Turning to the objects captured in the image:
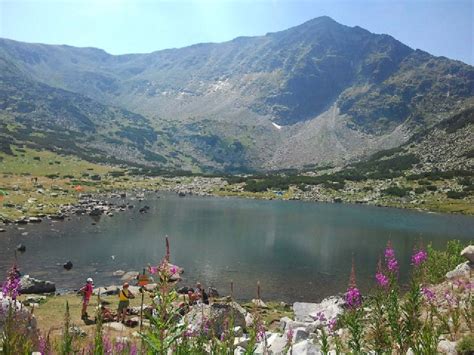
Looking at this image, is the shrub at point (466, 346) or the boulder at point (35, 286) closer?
the shrub at point (466, 346)

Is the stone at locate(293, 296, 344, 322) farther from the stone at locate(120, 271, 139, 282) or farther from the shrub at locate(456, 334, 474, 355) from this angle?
the stone at locate(120, 271, 139, 282)

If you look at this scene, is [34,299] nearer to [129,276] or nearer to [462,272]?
[129,276]

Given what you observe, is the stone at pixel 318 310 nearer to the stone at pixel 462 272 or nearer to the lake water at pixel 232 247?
the lake water at pixel 232 247

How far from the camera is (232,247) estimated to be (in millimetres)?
52656

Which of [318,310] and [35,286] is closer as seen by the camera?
[318,310]

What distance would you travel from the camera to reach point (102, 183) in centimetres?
12462

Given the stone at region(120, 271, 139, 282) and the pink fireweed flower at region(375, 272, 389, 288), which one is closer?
the pink fireweed flower at region(375, 272, 389, 288)

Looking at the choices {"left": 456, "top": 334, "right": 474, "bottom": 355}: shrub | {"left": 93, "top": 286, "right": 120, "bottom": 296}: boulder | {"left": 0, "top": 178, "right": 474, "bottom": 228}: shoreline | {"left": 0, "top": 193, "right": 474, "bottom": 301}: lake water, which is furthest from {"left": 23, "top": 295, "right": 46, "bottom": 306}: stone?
{"left": 0, "top": 178, "right": 474, "bottom": 228}: shoreline

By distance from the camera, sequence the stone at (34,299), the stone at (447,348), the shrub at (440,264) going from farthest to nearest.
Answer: the shrub at (440,264) → the stone at (34,299) → the stone at (447,348)

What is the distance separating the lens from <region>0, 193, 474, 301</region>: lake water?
37.3 metres

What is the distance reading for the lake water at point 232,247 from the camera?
37.3 meters

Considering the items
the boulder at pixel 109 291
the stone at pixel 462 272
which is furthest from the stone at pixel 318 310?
the boulder at pixel 109 291

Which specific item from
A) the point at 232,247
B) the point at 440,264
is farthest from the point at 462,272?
the point at 232,247

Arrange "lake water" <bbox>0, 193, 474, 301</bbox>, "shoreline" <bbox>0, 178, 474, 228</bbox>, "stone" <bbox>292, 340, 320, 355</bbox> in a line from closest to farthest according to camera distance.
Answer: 1. "stone" <bbox>292, 340, 320, 355</bbox>
2. "lake water" <bbox>0, 193, 474, 301</bbox>
3. "shoreline" <bbox>0, 178, 474, 228</bbox>
